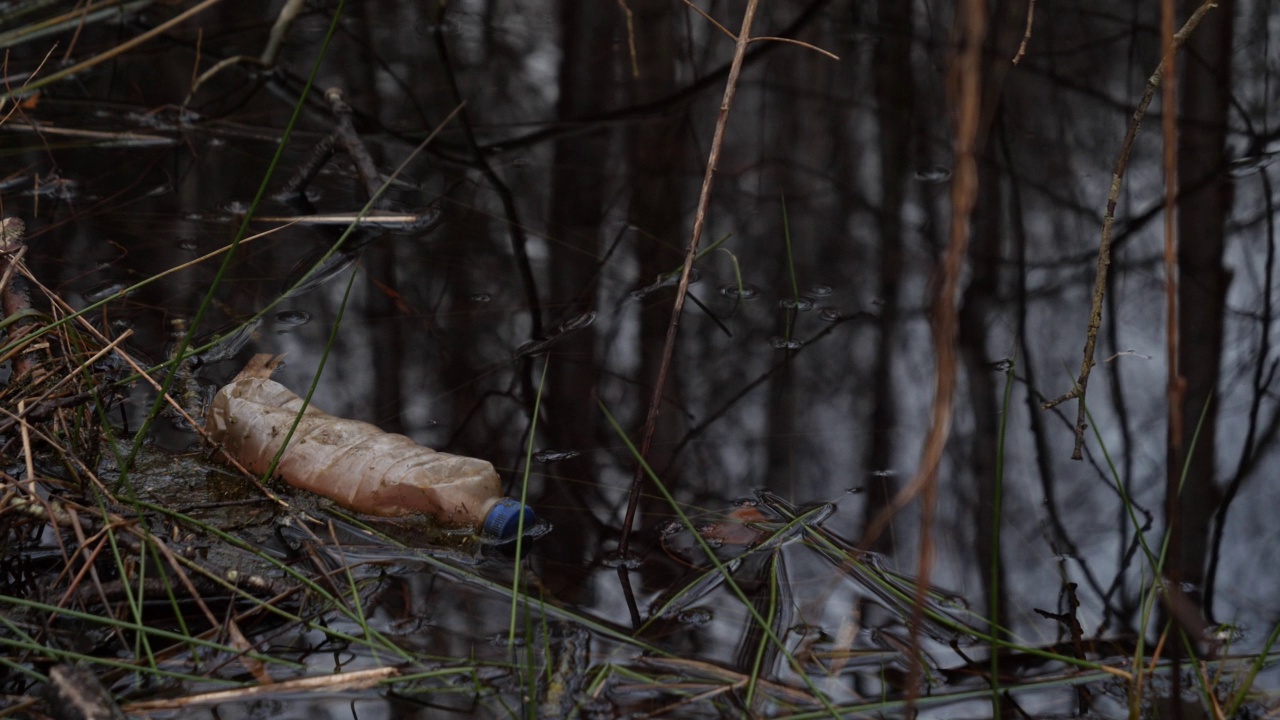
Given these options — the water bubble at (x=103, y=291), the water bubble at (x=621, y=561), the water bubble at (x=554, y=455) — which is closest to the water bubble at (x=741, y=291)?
the water bubble at (x=554, y=455)

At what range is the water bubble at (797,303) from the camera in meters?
2.51

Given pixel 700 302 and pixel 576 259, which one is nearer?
pixel 700 302

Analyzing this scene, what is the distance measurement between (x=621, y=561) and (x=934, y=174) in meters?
1.92

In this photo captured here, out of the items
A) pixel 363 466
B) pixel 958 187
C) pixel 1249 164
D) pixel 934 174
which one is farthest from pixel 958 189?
pixel 1249 164

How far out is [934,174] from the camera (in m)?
3.18

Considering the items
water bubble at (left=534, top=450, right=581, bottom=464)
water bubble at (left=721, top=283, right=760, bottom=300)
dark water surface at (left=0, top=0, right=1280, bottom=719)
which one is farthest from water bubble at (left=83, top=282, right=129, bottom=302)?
water bubble at (left=721, top=283, right=760, bottom=300)

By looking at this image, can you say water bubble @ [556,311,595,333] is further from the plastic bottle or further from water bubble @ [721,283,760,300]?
the plastic bottle

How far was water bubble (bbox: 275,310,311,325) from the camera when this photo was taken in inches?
97.9

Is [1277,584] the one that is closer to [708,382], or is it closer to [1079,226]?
[708,382]

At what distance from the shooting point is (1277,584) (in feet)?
5.61

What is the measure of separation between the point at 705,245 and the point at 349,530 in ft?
4.49

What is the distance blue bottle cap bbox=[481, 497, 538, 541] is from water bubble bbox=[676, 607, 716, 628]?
0.31 metres

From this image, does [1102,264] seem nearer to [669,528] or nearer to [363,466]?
[669,528]

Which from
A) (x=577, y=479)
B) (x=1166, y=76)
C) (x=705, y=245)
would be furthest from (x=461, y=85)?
(x=1166, y=76)
